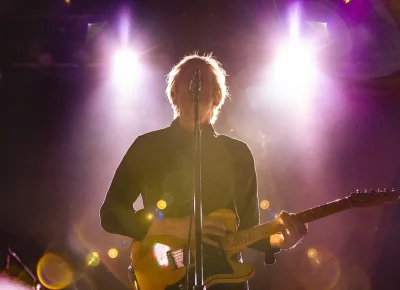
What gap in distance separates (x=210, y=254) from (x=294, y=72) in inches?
172

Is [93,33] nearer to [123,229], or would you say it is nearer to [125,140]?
[125,140]

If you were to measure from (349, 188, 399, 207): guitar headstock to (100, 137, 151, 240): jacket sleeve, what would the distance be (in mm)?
1174

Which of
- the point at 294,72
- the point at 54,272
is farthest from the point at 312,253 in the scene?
the point at 54,272

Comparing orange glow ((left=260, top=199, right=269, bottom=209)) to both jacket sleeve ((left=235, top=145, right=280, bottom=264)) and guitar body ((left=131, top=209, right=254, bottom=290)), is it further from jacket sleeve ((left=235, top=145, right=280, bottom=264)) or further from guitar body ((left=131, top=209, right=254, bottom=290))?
guitar body ((left=131, top=209, right=254, bottom=290))

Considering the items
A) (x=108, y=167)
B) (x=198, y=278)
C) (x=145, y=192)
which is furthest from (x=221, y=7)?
(x=198, y=278)

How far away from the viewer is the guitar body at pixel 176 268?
218cm

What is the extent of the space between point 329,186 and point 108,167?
3.05m

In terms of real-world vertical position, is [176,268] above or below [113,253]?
below

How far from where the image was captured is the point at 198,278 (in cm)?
171

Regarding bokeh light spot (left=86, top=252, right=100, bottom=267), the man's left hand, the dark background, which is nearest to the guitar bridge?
the man's left hand

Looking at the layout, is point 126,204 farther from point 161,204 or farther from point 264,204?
point 264,204

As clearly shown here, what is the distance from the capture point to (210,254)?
2.25 meters

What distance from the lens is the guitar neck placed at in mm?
2293

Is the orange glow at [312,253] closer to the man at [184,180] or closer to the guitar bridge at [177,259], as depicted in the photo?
the man at [184,180]
